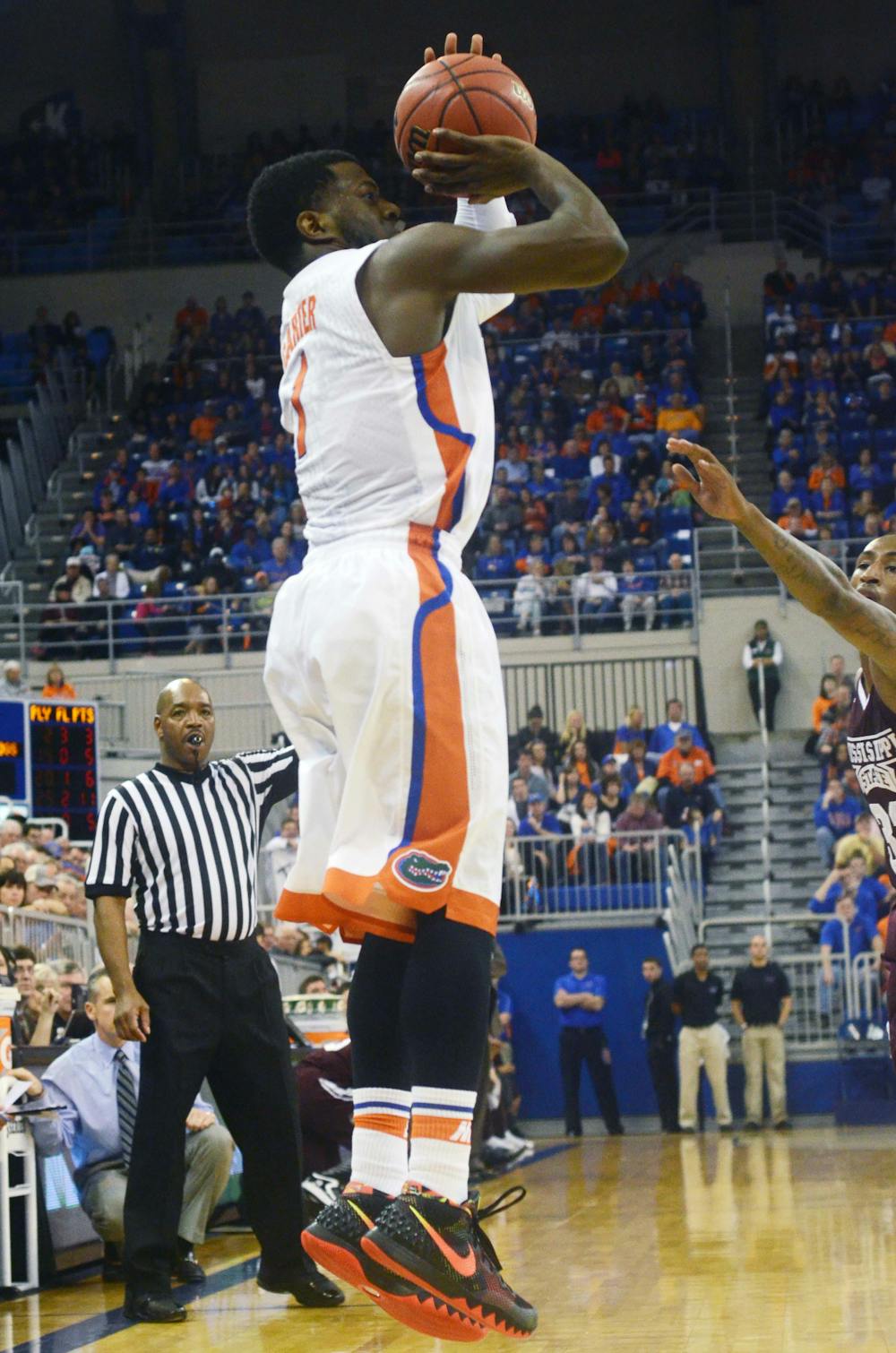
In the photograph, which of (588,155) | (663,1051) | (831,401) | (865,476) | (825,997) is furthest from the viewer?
(588,155)

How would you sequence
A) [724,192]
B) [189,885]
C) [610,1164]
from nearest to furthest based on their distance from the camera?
[189,885], [610,1164], [724,192]

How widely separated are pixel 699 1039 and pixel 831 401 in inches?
395

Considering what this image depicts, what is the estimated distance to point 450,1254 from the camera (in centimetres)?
368

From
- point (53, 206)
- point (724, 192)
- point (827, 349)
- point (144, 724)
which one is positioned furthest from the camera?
point (53, 206)

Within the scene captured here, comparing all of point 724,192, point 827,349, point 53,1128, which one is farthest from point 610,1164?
point 724,192

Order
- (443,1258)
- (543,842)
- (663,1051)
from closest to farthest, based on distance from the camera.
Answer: (443,1258) → (663,1051) → (543,842)

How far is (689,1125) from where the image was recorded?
54.1 feet

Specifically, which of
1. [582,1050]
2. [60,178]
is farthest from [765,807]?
[60,178]

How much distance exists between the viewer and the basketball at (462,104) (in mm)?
3969

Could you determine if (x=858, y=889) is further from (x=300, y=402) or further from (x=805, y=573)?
(x=300, y=402)

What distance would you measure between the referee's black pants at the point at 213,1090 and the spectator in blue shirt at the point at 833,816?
12.3 metres

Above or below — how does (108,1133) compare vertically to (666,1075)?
above

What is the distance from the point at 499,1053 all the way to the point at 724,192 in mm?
16367

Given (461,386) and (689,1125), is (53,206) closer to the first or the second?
(689,1125)
